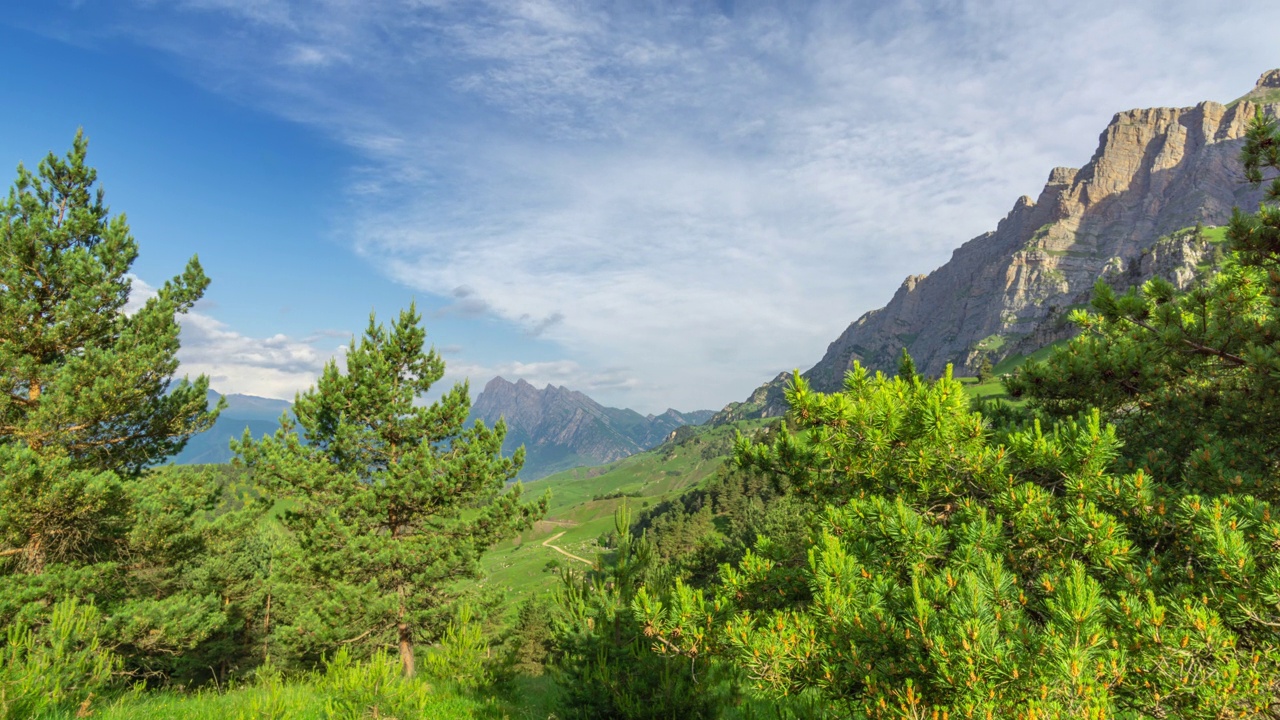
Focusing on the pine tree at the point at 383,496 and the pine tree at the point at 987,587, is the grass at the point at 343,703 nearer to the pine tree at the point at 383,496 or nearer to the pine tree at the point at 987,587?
the pine tree at the point at 987,587

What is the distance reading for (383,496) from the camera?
62.4 feet

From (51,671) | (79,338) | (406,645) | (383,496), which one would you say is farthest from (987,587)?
(79,338)

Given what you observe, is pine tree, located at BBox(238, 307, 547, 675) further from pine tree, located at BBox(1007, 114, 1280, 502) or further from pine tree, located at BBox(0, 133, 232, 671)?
pine tree, located at BBox(1007, 114, 1280, 502)

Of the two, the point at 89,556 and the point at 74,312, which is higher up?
the point at 74,312

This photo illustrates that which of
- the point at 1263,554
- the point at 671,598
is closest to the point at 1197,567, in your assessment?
the point at 1263,554

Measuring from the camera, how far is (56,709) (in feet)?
23.5

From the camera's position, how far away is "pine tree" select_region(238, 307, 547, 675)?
18.2m

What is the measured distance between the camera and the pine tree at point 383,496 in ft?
59.7

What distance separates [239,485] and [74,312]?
7.25 meters

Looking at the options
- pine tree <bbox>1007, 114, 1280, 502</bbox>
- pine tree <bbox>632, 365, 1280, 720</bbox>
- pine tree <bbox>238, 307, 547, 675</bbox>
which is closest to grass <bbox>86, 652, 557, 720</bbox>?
pine tree <bbox>632, 365, 1280, 720</bbox>

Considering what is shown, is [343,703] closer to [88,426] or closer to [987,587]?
[987,587]

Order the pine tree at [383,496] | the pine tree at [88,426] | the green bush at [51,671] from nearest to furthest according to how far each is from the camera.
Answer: the green bush at [51,671]
the pine tree at [88,426]
the pine tree at [383,496]

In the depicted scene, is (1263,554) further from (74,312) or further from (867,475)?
(74,312)

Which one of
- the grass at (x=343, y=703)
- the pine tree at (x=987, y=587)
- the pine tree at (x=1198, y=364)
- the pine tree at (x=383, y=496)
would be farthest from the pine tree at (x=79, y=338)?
the pine tree at (x=1198, y=364)
